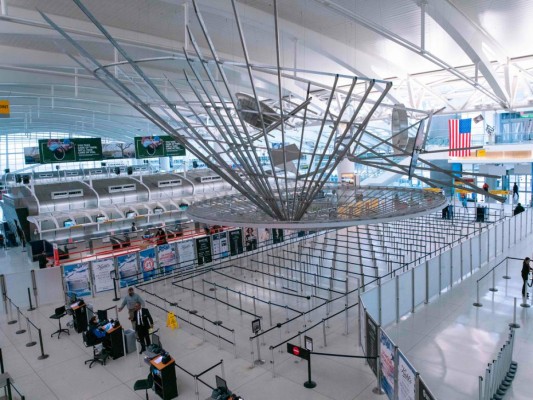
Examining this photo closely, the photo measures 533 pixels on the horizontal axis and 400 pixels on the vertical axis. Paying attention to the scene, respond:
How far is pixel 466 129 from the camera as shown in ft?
106

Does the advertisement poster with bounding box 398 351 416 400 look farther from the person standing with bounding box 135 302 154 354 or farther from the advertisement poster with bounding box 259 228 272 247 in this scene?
the advertisement poster with bounding box 259 228 272 247

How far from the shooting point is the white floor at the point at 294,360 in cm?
897

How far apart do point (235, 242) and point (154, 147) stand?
11.7m

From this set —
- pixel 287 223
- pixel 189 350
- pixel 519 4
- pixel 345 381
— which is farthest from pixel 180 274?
pixel 519 4

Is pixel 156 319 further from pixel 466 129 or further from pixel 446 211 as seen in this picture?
pixel 466 129

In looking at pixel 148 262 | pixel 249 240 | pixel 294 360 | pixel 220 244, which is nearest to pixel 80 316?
pixel 148 262

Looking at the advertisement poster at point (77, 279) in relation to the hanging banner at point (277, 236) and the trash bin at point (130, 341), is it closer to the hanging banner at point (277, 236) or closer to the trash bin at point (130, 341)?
the trash bin at point (130, 341)

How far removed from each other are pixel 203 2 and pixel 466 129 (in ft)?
81.9

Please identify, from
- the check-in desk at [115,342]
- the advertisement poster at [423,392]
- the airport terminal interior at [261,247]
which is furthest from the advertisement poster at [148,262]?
the advertisement poster at [423,392]

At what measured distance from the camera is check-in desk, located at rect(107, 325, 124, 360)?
1055 centimetres

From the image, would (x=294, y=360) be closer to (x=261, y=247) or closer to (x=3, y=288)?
(x=261, y=247)

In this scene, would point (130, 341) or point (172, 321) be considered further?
point (172, 321)

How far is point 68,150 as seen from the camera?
1034 inches

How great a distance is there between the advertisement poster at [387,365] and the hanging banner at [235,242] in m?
12.7
